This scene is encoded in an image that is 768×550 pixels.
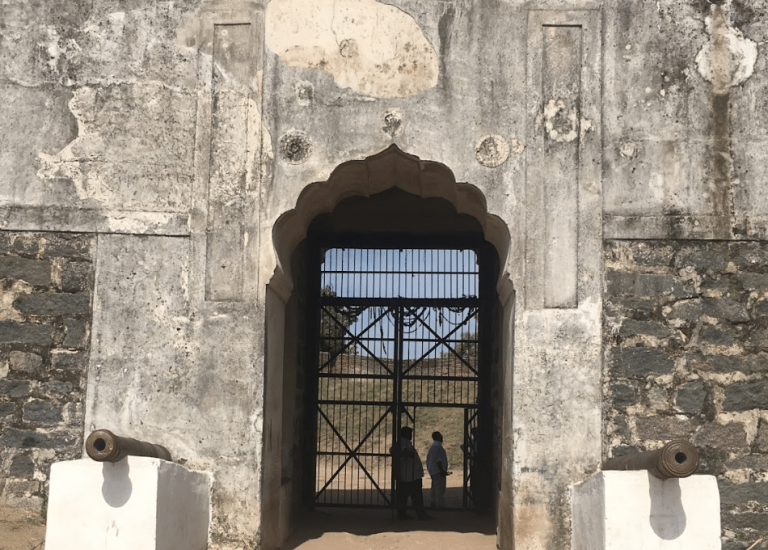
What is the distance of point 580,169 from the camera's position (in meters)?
5.95

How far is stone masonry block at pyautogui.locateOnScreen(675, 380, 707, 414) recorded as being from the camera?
5672mm

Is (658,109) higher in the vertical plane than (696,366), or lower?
higher

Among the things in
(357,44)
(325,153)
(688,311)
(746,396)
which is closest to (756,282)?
(688,311)

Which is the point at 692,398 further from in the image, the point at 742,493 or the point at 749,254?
the point at 749,254

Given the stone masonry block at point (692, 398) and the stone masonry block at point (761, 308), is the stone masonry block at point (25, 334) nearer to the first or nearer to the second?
the stone masonry block at point (692, 398)

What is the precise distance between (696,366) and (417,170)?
2.28m

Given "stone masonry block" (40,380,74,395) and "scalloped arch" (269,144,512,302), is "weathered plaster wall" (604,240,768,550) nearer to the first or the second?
"scalloped arch" (269,144,512,302)

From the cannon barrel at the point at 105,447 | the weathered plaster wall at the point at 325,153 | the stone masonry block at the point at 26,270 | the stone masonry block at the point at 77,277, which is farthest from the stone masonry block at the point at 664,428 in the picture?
the stone masonry block at the point at 26,270

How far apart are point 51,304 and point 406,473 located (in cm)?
494

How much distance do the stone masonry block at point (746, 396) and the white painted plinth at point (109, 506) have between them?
3.51 metres

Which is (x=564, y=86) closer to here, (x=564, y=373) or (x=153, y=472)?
(x=564, y=373)

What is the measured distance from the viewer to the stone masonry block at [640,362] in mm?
5715

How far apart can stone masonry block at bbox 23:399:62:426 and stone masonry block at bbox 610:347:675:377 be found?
143 inches

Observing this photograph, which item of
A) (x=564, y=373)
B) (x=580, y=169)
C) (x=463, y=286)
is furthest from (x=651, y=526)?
(x=463, y=286)
